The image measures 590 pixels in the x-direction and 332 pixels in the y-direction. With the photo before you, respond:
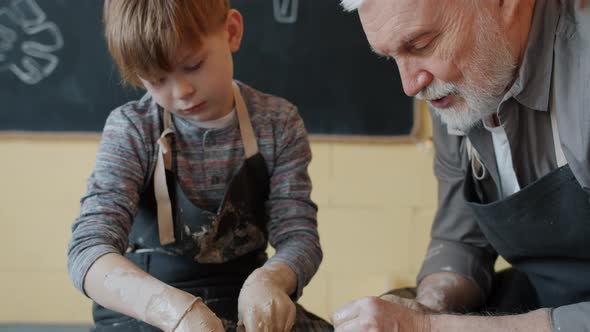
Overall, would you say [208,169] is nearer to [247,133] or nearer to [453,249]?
[247,133]

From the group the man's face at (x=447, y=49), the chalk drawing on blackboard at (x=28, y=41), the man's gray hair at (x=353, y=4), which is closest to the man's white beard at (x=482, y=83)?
the man's face at (x=447, y=49)

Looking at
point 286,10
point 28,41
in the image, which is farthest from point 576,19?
point 28,41

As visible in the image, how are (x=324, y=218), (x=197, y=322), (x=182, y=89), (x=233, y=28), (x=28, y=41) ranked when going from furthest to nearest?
(x=324, y=218) < (x=28, y=41) < (x=233, y=28) < (x=182, y=89) < (x=197, y=322)

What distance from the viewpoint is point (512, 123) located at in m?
1.06

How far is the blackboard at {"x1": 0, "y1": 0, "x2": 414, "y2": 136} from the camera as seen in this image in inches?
70.7

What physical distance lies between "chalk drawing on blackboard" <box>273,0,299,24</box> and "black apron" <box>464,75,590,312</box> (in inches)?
32.1

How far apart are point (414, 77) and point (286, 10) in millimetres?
891

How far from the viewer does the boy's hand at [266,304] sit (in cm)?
97

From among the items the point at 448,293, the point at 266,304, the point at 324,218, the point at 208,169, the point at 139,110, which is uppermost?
the point at 139,110

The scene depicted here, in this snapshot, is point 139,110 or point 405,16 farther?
point 139,110

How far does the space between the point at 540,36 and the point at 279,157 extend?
1.61 ft

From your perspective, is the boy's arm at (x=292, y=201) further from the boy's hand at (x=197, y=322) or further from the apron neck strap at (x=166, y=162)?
the boy's hand at (x=197, y=322)

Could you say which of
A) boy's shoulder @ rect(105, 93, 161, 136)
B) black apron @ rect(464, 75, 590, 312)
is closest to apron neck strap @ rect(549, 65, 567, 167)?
black apron @ rect(464, 75, 590, 312)

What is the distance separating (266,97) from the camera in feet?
4.05
